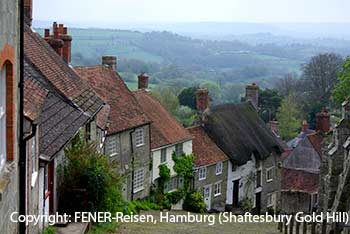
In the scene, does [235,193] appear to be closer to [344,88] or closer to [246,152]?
[246,152]

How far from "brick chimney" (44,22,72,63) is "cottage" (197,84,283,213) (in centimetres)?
1425

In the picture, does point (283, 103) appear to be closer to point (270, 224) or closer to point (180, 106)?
point (180, 106)

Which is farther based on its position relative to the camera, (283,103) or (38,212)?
(283,103)

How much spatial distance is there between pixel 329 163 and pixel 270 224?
3.42 meters

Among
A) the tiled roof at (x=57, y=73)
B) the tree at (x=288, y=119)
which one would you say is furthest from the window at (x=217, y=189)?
the tree at (x=288, y=119)

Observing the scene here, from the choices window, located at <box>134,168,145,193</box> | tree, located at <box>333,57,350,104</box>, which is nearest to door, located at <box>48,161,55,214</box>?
window, located at <box>134,168,145,193</box>

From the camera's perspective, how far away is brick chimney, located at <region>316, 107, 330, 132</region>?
44.0 m

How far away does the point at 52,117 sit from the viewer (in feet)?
53.0

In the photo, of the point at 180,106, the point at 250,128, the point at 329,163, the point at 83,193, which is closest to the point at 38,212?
the point at 83,193

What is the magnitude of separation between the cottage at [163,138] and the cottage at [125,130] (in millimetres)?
1132

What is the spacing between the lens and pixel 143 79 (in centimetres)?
3841

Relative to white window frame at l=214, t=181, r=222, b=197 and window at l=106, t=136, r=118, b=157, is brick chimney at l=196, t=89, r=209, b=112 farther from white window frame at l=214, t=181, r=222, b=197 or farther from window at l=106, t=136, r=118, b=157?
window at l=106, t=136, r=118, b=157

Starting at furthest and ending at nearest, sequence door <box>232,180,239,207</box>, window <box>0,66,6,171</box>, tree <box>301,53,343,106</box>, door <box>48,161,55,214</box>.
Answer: tree <box>301,53,343,106</box>, door <box>232,180,239,207</box>, door <box>48,161,55,214</box>, window <box>0,66,6,171</box>

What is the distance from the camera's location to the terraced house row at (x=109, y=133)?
925 cm
